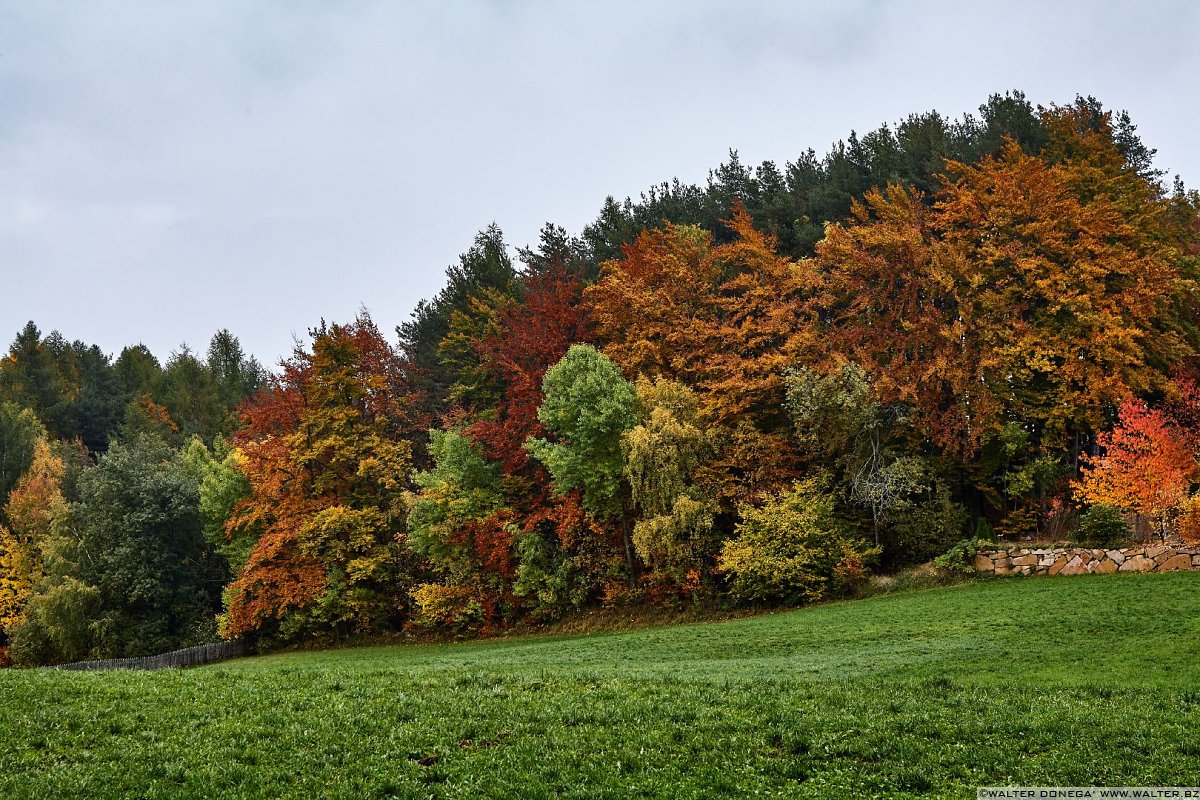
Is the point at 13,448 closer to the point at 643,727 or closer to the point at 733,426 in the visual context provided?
the point at 733,426

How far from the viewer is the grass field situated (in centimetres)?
987

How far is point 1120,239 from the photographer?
36219 mm

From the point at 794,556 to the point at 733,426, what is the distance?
721cm

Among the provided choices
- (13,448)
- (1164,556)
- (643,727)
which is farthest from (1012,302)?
(13,448)

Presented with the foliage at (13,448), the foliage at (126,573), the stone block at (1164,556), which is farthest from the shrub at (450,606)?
the foliage at (13,448)

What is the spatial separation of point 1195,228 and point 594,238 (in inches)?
1454

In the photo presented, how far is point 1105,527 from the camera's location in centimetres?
3012

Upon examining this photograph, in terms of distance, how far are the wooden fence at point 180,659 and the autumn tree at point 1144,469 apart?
127ft

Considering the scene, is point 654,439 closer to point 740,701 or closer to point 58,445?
point 740,701

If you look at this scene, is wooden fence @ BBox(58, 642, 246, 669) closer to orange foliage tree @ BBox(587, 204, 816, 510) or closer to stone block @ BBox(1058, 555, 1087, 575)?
orange foliage tree @ BBox(587, 204, 816, 510)

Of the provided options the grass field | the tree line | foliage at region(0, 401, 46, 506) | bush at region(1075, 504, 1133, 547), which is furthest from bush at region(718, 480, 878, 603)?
foliage at region(0, 401, 46, 506)

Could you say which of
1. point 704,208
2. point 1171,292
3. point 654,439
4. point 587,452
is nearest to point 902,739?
point 654,439

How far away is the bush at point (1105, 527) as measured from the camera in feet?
98.5

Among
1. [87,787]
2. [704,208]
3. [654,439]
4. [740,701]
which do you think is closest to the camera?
[87,787]
